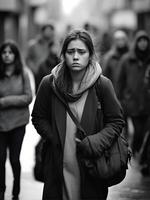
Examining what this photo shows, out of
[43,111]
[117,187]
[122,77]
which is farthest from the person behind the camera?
[122,77]

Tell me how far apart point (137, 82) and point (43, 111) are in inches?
207

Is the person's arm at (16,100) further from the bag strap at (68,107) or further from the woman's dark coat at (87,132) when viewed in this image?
the bag strap at (68,107)

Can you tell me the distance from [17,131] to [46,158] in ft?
7.26

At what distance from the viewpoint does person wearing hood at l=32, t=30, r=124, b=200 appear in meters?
4.60

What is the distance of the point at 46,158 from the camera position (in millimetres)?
4801

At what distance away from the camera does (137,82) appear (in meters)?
A: 9.97

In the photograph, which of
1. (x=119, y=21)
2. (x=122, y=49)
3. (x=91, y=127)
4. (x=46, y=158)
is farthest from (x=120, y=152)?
(x=119, y=21)

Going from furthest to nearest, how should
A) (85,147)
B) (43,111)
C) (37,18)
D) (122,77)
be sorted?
(37,18)
(122,77)
(43,111)
(85,147)

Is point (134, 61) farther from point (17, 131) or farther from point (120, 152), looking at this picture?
point (120, 152)

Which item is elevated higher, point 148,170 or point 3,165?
point 3,165

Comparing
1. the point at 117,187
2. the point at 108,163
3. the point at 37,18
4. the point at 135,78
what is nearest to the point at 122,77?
the point at 135,78

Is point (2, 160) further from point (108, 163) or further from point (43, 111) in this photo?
point (108, 163)

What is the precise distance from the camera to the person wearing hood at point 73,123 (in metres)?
4.60

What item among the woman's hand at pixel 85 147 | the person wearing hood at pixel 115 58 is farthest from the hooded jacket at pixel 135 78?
the woman's hand at pixel 85 147
